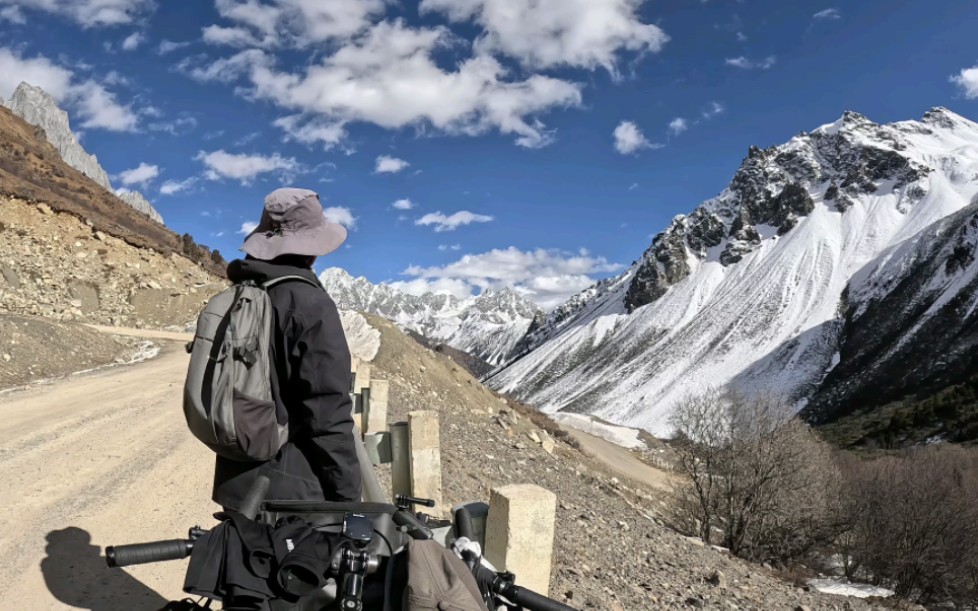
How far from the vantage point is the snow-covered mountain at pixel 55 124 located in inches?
5886

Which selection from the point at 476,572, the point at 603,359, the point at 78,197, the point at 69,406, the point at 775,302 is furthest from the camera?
the point at 603,359

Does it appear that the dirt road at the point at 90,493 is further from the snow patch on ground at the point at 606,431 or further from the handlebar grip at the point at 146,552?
the snow patch on ground at the point at 606,431

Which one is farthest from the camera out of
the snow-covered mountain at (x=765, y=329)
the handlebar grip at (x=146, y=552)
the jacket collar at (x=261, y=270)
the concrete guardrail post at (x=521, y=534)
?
the snow-covered mountain at (x=765, y=329)

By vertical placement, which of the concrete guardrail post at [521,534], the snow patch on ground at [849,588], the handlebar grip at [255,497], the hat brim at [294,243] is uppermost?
the hat brim at [294,243]

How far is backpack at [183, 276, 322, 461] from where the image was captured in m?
2.65

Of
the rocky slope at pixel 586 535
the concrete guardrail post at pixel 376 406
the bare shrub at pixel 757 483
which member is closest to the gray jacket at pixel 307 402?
the rocky slope at pixel 586 535

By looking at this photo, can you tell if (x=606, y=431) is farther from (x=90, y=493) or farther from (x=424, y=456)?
(x=90, y=493)

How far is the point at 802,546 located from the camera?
21.0m

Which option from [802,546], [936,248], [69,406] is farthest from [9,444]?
[936,248]

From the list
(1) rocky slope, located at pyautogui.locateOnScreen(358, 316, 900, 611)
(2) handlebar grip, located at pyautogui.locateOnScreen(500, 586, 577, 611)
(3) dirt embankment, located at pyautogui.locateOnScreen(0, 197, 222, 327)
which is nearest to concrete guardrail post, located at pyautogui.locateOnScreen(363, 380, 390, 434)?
(1) rocky slope, located at pyautogui.locateOnScreen(358, 316, 900, 611)

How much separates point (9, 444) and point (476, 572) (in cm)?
890

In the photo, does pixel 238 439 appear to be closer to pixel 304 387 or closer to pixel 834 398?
pixel 304 387

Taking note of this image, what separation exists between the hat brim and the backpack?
26 cm

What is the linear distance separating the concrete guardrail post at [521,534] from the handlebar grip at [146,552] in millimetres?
2164
